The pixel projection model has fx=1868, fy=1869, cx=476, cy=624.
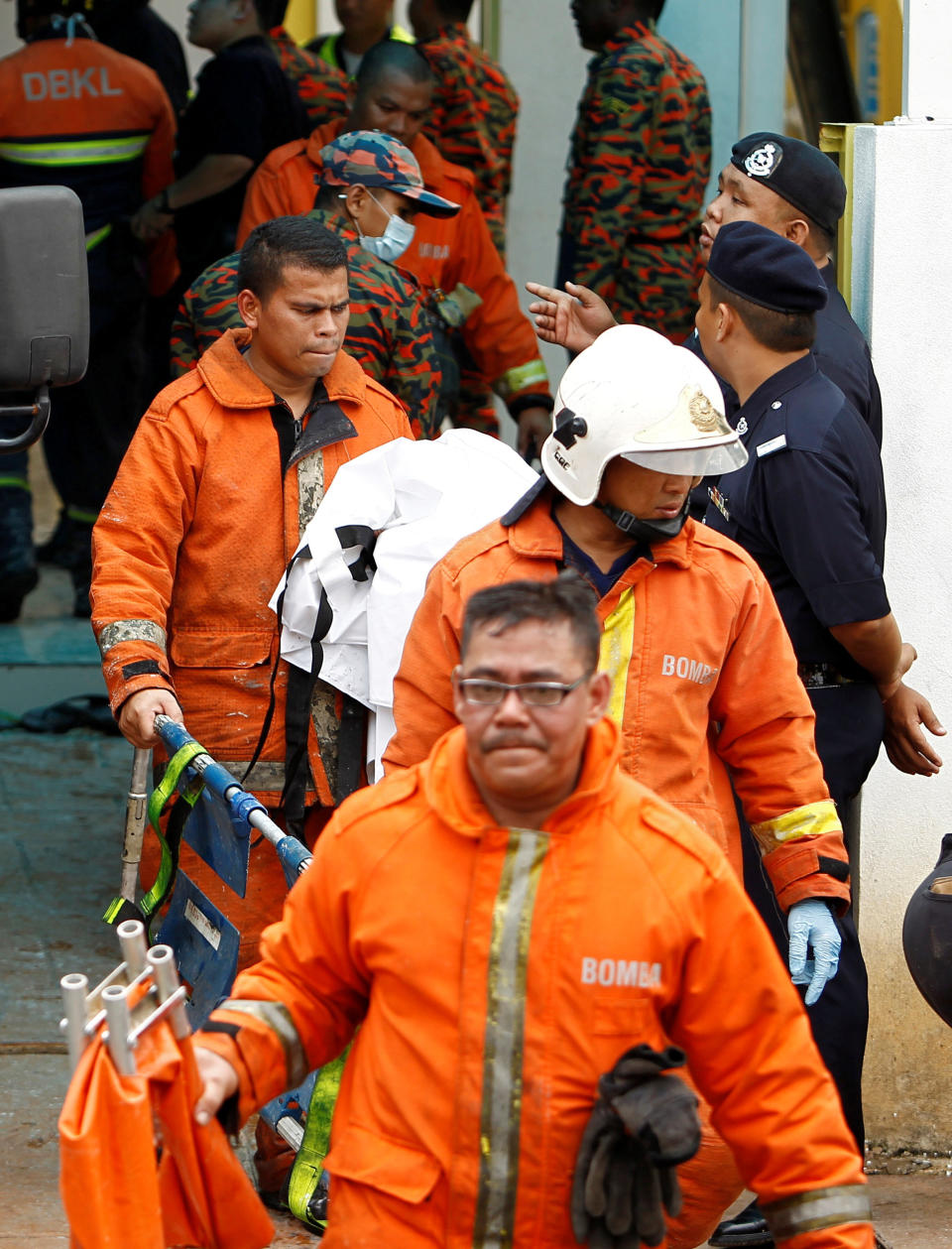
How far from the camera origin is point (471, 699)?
7.57 feet

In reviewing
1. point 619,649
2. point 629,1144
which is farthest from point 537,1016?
point 619,649

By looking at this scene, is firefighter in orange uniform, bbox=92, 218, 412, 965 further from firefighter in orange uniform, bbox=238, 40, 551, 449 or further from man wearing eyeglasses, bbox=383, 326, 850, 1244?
firefighter in orange uniform, bbox=238, 40, 551, 449

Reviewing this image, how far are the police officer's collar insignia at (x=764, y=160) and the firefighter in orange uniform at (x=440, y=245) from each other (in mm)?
1736

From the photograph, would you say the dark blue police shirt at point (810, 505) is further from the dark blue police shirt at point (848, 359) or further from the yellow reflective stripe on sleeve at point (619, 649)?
the yellow reflective stripe on sleeve at point (619, 649)

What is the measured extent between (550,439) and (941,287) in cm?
157

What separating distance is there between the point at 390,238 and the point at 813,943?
2.71 meters

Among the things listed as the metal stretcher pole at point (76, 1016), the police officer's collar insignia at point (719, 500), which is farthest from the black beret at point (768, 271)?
the metal stretcher pole at point (76, 1016)

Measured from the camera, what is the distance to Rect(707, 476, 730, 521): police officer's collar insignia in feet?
12.7

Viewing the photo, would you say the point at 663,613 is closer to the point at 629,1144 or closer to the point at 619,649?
the point at 619,649

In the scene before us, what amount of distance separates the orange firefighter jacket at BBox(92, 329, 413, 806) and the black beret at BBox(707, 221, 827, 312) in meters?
→ 0.90

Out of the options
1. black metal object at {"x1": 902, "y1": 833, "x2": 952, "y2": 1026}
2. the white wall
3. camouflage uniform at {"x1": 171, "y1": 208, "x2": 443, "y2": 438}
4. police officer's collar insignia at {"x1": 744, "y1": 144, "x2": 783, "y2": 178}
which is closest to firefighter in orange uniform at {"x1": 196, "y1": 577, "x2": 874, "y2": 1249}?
black metal object at {"x1": 902, "y1": 833, "x2": 952, "y2": 1026}

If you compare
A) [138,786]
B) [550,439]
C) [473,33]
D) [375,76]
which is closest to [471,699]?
[550,439]

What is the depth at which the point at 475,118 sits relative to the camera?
7594mm

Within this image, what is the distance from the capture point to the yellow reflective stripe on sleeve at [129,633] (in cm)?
380
